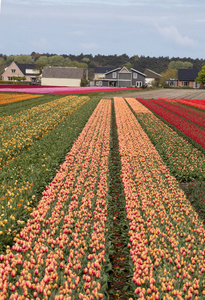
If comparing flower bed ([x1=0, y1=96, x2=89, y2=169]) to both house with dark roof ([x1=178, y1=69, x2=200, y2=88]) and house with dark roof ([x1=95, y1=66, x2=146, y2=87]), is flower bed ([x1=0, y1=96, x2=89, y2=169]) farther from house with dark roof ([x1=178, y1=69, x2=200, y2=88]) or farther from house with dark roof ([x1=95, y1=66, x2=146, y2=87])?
house with dark roof ([x1=178, y1=69, x2=200, y2=88])

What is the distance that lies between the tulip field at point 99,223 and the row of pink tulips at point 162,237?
0.08 ft

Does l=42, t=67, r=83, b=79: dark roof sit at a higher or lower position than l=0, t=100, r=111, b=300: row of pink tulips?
higher

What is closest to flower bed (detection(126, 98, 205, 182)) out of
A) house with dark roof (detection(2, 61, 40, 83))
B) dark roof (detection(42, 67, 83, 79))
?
dark roof (detection(42, 67, 83, 79))

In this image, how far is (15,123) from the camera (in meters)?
20.9

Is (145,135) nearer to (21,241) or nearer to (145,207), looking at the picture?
(145,207)

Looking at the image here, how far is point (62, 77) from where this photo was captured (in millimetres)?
99500

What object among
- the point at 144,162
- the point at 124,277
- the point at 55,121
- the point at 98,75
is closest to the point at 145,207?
the point at 124,277

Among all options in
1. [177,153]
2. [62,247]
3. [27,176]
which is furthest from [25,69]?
[62,247]

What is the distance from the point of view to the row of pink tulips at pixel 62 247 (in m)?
5.40

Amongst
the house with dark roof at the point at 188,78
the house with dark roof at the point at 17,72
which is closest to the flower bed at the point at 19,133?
the house with dark roof at the point at 17,72

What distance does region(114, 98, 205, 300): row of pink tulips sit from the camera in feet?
18.3

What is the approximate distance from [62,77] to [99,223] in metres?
95.5

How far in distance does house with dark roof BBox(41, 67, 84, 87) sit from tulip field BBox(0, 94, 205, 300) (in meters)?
85.4

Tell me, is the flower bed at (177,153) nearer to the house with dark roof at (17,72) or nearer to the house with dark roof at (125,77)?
the house with dark roof at (125,77)
